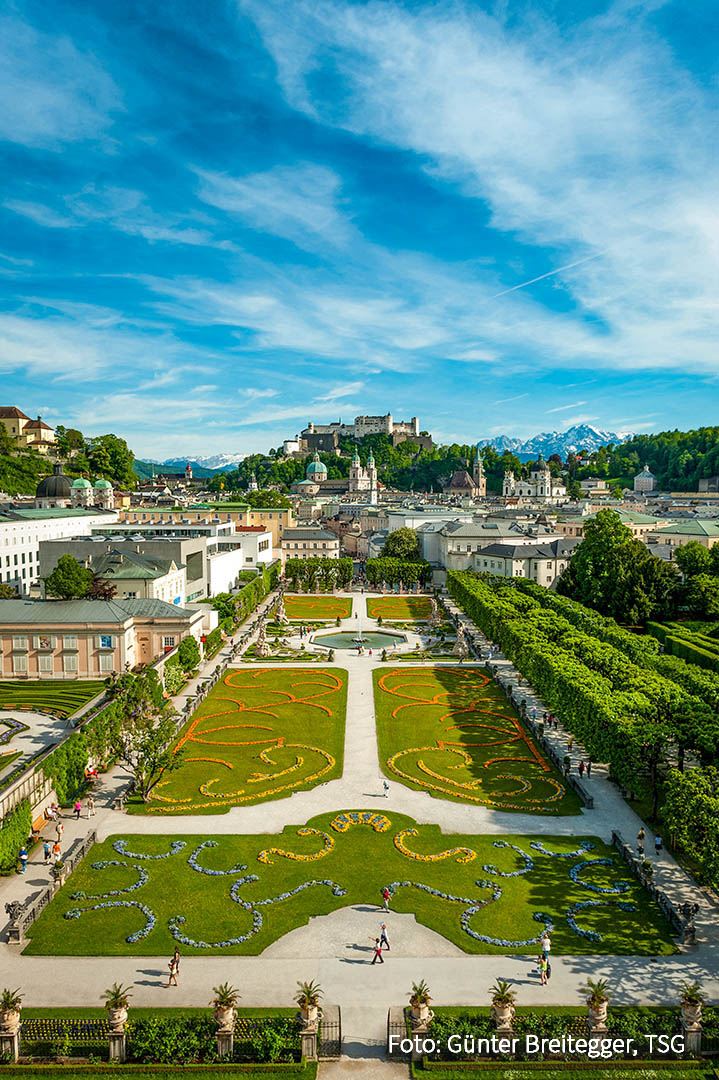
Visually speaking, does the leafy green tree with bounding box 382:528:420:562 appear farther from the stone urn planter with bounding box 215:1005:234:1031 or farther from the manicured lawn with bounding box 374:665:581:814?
the stone urn planter with bounding box 215:1005:234:1031

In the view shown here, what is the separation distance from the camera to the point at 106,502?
497 ft

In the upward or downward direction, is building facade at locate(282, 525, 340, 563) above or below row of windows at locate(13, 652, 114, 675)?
above

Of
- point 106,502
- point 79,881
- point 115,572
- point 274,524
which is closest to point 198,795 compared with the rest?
point 79,881

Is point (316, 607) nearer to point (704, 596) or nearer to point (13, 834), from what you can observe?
point (704, 596)

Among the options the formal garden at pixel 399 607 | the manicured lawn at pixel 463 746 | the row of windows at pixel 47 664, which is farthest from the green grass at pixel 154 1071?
the formal garden at pixel 399 607

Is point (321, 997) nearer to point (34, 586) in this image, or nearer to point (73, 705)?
point (73, 705)

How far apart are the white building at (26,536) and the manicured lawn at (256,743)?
4538 centimetres

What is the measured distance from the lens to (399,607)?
100m

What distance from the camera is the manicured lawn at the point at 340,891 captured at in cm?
2502

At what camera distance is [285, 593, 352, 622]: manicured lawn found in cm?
9431

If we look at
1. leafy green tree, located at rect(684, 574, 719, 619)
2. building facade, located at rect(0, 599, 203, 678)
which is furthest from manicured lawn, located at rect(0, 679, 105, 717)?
leafy green tree, located at rect(684, 574, 719, 619)

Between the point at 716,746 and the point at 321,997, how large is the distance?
23796mm

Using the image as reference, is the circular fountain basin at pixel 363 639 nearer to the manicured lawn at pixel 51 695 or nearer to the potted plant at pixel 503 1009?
the manicured lawn at pixel 51 695

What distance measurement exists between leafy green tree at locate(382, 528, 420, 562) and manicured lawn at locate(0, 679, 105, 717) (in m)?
74.4
